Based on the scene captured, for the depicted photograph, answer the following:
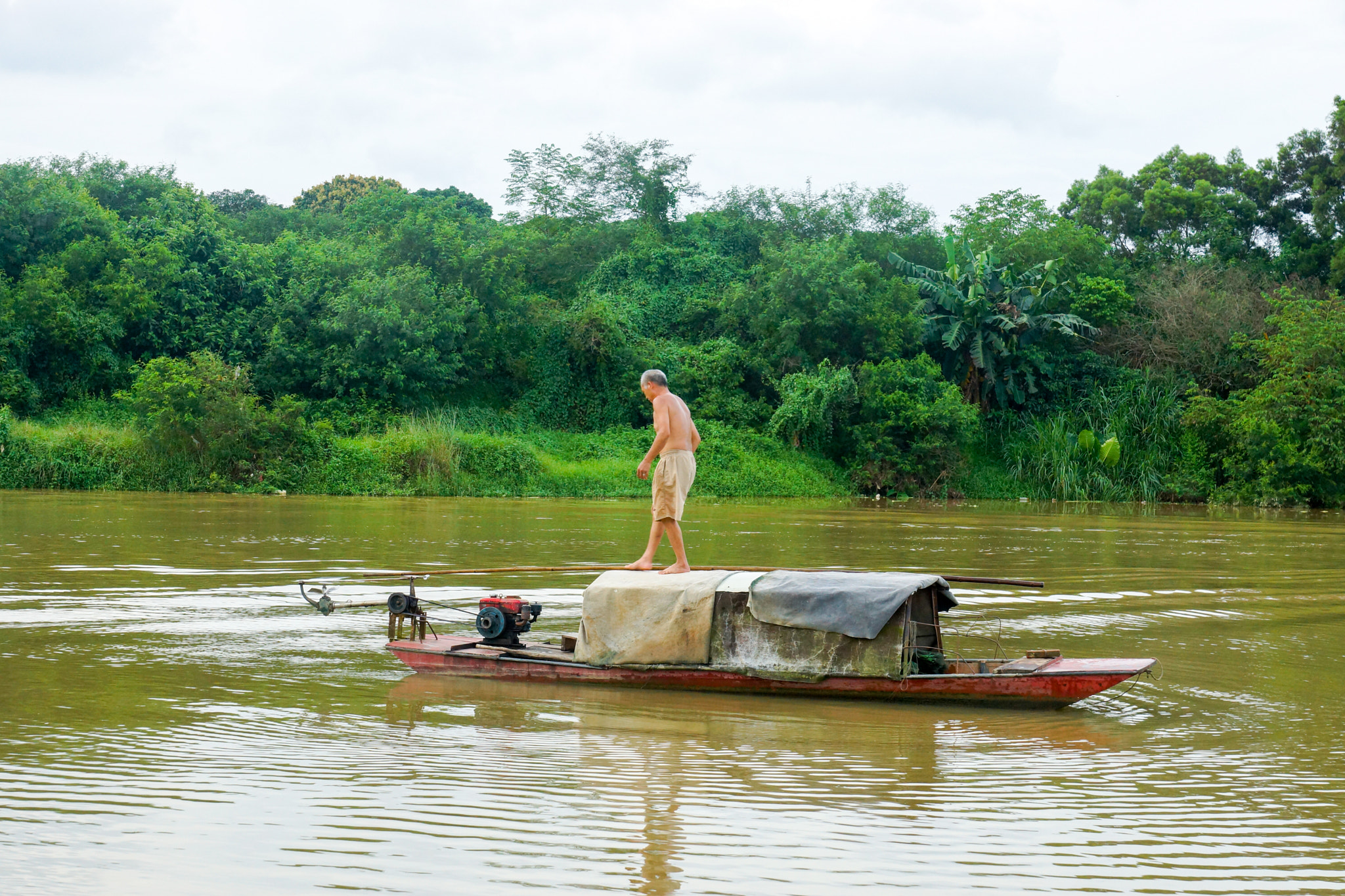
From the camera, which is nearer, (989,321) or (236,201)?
(989,321)

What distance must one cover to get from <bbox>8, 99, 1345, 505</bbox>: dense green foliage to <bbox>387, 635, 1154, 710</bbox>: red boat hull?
798 inches

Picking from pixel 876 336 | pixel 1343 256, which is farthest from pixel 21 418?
pixel 1343 256

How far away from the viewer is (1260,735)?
605 centimetres

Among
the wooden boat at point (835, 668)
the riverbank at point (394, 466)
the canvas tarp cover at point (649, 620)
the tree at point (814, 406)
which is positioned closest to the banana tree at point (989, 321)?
the tree at point (814, 406)

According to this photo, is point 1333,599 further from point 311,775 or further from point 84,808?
point 84,808

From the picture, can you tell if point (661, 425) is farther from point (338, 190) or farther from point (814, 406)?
point (338, 190)

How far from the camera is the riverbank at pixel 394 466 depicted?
25891 mm

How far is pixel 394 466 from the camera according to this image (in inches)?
1068

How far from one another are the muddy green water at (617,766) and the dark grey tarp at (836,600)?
20.2 inches

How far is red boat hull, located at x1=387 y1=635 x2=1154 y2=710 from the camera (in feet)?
21.0

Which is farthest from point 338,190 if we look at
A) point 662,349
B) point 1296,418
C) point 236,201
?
point 1296,418

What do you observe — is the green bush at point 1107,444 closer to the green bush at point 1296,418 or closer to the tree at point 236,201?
the green bush at point 1296,418

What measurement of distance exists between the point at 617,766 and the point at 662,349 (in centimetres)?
2926

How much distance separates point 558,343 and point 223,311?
9.68 meters
